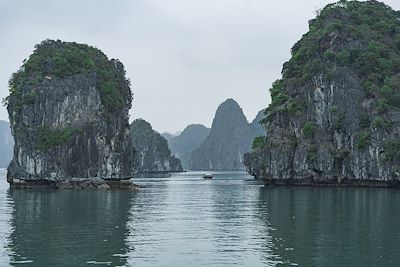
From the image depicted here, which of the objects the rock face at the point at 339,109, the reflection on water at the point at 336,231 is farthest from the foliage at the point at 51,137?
the reflection on water at the point at 336,231

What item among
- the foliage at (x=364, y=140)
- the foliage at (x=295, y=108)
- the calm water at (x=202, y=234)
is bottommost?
the calm water at (x=202, y=234)

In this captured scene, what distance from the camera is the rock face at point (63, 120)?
3383 inches

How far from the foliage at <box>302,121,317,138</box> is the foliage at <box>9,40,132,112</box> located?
100 ft

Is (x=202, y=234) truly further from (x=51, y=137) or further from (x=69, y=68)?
(x=69, y=68)

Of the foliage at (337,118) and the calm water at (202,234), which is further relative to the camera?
the foliage at (337,118)

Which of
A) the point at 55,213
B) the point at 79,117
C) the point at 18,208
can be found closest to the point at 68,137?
the point at 79,117

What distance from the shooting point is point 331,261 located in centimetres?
2650

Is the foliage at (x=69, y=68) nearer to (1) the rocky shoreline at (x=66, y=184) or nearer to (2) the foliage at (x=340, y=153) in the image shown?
(1) the rocky shoreline at (x=66, y=184)

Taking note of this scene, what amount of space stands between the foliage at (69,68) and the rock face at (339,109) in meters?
27.0

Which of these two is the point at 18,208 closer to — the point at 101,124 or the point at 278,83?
the point at 101,124

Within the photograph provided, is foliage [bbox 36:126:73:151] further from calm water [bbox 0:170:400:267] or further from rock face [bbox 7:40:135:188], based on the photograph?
calm water [bbox 0:170:400:267]

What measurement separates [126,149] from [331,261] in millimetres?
74370

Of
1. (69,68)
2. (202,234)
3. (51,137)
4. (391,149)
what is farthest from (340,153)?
(202,234)

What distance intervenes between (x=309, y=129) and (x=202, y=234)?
58.4m
